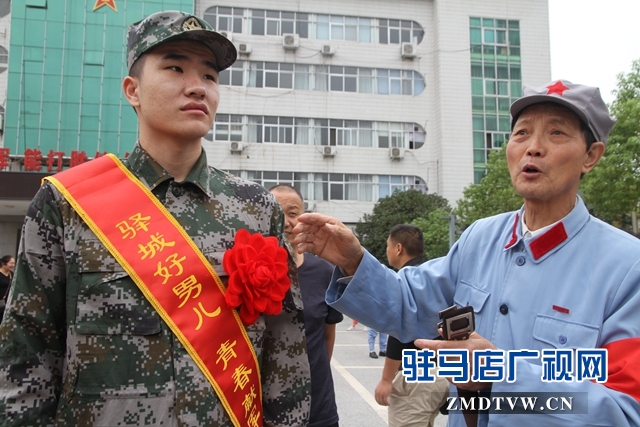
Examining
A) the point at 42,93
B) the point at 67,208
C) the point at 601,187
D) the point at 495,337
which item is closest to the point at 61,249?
the point at 67,208

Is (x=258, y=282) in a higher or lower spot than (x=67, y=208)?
lower

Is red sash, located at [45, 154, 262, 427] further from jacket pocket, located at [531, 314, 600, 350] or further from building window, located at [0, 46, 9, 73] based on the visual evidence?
building window, located at [0, 46, 9, 73]

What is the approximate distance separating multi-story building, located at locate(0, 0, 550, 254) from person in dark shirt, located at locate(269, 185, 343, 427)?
841 inches

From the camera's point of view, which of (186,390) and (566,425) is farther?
(186,390)

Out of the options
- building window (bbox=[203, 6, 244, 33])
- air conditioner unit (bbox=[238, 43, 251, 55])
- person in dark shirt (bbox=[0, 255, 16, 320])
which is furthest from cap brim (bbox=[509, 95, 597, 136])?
building window (bbox=[203, 6, 244, 33])

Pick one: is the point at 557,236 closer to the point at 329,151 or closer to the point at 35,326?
the point at 35,326

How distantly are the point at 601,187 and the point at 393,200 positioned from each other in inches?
413

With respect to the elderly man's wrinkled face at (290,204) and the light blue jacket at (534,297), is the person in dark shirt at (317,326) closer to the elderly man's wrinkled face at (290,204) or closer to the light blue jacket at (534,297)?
the elderly man's wrinkled face at (290,204)

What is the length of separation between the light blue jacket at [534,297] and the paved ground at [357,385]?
3.40m

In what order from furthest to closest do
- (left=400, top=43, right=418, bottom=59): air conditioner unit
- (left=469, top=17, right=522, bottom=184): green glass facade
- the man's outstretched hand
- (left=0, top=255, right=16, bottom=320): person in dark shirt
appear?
(left=469, top=17, right=522, bottom=184): green glass facade
(left=400, top=43, right=418, bottom=59): air conditioner unit
(left=0, top=255, right=16, bottom=320): person in dark shirt
the man's outstretched hand

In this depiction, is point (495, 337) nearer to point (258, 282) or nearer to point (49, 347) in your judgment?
point (258, 282)

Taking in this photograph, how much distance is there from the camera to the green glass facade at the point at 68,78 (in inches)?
897

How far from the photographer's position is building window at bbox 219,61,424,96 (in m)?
25.0

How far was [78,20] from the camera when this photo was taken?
2358cm
